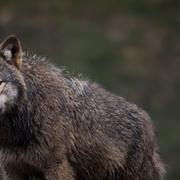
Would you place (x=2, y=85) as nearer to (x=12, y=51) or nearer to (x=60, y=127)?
(x=12, y=51)

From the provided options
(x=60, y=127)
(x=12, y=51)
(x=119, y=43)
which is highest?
(x=12, y=51)

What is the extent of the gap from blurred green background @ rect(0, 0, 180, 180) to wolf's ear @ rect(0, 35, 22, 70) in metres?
16.6

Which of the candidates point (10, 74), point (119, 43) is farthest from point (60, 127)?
point (119, 43)

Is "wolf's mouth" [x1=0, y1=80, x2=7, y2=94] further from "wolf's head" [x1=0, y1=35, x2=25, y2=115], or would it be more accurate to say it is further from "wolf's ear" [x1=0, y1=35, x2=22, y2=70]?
"wolf's ear" [x1=0, y1=35, x2=22, y2=70]

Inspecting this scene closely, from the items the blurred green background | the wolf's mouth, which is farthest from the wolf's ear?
the blurred green background

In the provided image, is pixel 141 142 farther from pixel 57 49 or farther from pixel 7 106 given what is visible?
pixel 57 49

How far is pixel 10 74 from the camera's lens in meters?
17.9

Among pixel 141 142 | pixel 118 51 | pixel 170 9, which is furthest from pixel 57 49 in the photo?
Answer: pixel 141 142

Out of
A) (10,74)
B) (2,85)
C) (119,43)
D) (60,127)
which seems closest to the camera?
(2,85)

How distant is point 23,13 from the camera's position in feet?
140

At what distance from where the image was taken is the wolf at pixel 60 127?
1812cm

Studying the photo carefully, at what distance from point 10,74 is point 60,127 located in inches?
44.0

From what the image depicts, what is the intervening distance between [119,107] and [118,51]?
20.6 meters

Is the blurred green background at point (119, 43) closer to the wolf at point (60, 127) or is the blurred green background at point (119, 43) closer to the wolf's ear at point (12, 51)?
the wolf at point (60, 127)
